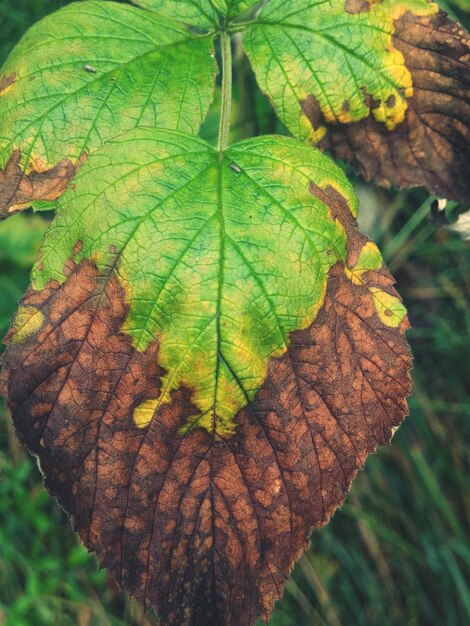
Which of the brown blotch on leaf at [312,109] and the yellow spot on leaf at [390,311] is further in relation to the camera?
the brown blotch on leaf at [312,109]

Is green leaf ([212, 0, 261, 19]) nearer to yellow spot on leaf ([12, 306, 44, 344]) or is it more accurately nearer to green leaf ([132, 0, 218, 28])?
green leaf ([132, 0, 218, 28])

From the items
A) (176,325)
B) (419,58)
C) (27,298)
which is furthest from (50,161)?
(419,58)

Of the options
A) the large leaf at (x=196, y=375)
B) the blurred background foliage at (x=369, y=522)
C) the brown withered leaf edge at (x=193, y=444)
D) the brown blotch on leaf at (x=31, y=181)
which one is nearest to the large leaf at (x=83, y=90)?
the brown blotch on leaf at (x=31, y=181)

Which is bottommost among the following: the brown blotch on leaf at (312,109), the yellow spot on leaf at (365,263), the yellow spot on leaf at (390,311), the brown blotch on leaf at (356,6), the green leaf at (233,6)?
the yellow spot on leaf at (390,311)

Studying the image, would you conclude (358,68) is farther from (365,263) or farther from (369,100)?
(365,263)

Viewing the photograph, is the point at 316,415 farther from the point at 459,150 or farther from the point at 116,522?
the point at 459,150

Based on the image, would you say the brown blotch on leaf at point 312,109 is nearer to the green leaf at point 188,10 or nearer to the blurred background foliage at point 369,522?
the green leaf at point 188,10

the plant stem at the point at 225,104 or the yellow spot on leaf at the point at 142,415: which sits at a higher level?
the plant stem at the point at 225,104
